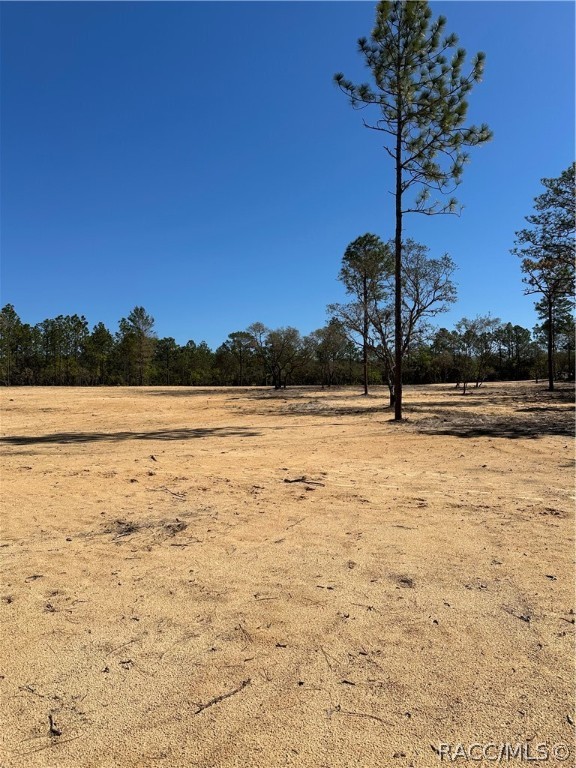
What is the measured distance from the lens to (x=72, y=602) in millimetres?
3035

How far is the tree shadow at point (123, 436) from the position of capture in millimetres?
10961

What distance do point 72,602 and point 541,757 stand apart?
114 inches

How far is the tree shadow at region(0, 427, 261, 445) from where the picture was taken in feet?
36.0

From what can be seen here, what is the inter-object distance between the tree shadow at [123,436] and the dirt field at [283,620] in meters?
4.81

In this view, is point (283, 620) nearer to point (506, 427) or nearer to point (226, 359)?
point (506, 427)

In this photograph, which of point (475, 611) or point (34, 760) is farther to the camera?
point (475, 611)

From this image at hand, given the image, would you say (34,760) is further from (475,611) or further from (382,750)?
(475,611)

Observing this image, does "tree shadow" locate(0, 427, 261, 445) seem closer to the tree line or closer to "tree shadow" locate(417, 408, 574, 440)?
"tree shadow" locate(417, 408, 574, 440)

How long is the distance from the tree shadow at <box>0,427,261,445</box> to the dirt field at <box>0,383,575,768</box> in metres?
4.81

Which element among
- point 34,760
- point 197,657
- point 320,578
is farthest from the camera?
point 320,578

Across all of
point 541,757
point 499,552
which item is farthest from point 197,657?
point 499,552

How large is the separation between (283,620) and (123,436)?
10.2m

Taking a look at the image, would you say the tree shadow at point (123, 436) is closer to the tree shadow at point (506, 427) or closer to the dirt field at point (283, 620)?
the dirt field at point (283, 620)

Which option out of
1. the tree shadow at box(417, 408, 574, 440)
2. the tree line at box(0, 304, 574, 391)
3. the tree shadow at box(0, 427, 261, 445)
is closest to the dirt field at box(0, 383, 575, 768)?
the tree shadow at box(0, 427, 261, 445)
